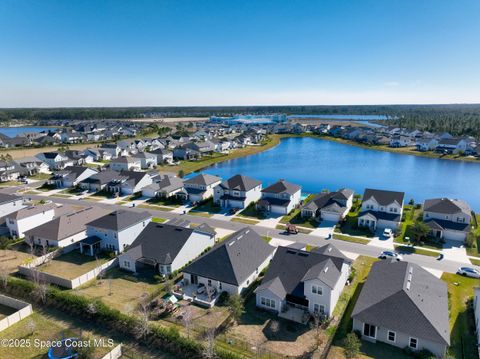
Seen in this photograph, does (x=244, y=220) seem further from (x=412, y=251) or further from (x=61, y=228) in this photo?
(x=61, y=228)

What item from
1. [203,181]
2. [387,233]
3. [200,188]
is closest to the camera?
[387,233]

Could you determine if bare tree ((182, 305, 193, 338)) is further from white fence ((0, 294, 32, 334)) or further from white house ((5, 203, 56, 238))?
white house ((5, 203, 56, 238))

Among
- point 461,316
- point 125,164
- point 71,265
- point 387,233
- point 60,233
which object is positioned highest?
point 125,164

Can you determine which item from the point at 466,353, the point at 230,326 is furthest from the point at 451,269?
the point at 230,326

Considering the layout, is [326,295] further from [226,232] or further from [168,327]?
[226,232]

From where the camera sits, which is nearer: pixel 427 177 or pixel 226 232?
pixel 226 232

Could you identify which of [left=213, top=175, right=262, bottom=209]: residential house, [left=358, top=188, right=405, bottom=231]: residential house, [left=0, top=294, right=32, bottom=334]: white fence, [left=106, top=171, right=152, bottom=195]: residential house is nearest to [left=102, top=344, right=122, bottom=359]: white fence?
[left=0, top=294, right=32, bottom=334]: white fence

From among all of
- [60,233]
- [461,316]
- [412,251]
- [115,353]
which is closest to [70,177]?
[60,233]
